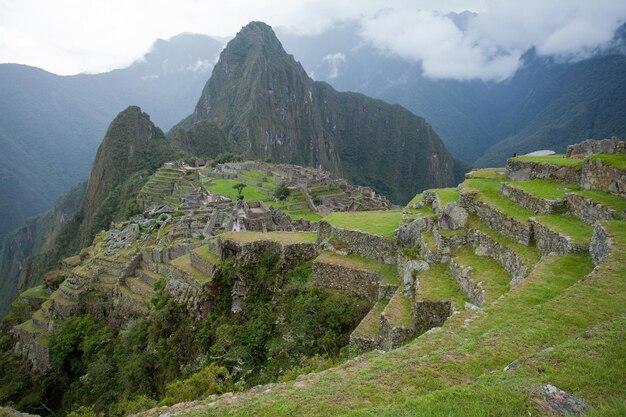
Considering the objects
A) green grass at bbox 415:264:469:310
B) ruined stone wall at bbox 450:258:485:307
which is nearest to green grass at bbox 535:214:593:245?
ruined stone wall at bbox 450:258:485:307

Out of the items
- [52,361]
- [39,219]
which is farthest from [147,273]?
[39,219]

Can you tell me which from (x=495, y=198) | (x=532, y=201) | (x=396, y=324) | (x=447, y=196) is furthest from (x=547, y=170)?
(x=396, y=324)

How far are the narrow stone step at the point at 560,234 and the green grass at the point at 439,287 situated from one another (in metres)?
1.82

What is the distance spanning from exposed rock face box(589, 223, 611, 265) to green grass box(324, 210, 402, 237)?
18.4ft

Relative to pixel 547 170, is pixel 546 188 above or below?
below

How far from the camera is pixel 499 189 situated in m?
11.6

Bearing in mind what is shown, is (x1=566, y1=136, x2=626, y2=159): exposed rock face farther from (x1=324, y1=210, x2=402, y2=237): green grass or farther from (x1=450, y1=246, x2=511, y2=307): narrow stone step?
(x1=324, y1=210, x2=402, y2=237): green grass

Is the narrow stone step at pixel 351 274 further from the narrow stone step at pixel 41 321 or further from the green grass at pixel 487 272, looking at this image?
the narrow stone step at pixel 41 321

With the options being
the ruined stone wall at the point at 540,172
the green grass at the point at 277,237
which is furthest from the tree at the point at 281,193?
the ruined stone wall at the point at 540,172

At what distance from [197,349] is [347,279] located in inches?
232

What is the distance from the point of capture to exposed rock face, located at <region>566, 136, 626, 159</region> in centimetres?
1056

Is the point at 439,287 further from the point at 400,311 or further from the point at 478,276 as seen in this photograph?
the point at 400,311

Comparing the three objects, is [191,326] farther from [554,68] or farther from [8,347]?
[554,68]

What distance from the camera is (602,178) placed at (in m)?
8.69
